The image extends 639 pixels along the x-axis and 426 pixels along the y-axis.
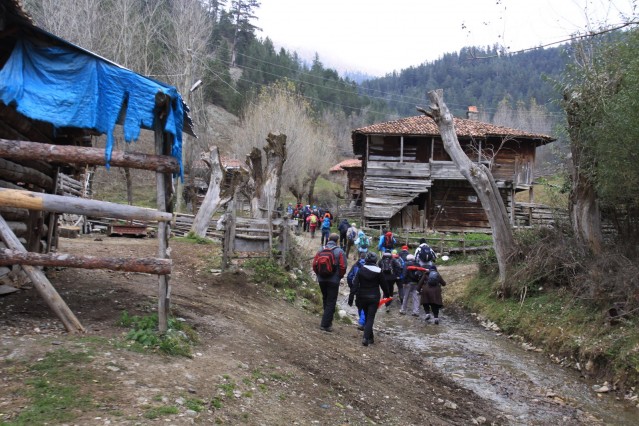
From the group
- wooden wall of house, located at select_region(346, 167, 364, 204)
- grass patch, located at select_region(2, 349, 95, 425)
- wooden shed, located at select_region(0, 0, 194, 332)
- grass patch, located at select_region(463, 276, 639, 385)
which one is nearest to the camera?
grass patch, located at select_region(2, 349, 95, 425)

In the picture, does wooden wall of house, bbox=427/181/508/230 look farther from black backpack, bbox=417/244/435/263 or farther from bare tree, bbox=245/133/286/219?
black backpack, bbox=417/244/435/263

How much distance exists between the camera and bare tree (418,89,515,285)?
13992 millimetres

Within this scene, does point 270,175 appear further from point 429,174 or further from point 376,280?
point 429,174

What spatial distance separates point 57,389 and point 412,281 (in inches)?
426

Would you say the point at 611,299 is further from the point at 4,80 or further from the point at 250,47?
the point at 250,47

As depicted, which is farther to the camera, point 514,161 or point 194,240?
point 514,161

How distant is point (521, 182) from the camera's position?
96.2 feet

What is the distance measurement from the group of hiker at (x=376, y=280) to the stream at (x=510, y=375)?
88 centimetres

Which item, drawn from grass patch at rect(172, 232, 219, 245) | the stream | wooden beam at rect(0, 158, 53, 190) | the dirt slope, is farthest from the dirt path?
grass patch at rect(172, 232, 219, 245)

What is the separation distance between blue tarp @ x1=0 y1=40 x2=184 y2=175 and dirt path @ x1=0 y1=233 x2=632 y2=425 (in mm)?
2661

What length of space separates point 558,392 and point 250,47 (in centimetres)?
6686

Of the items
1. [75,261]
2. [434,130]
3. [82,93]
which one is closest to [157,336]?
[75,261]

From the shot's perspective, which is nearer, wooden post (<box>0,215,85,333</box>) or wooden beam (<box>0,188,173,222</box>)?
wooden beam (<box>0,188,173,222</box>)

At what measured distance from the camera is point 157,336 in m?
6.12
